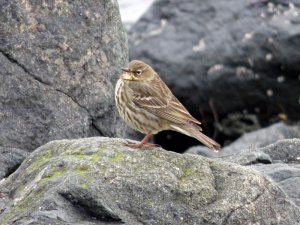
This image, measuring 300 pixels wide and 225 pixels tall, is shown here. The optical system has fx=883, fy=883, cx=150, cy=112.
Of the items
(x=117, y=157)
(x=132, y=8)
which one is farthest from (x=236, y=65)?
(x=132, y=8)

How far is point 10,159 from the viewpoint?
9484 millimetres

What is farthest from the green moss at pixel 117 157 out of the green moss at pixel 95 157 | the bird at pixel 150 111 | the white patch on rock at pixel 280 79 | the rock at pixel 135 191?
the white patch on rock at pixel 280 79

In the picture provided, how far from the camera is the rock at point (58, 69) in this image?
34.7ft

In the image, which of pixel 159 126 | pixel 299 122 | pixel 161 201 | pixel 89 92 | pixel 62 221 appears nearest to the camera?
pixel 62 221

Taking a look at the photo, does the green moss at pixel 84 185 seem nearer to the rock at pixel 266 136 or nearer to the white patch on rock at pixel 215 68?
the rock at pixel 266 136

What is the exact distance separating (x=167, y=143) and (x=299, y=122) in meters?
2.39

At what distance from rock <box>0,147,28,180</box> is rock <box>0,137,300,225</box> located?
3.98ft

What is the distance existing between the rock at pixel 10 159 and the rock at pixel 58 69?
617 mm

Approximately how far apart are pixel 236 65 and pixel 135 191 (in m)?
8.70

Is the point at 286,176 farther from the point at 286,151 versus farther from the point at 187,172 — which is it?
the point at 187,172

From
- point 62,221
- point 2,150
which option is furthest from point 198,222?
point 2,150

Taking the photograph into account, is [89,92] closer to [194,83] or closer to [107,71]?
[107,71]

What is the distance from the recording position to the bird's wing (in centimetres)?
909

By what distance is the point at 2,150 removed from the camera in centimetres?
971
